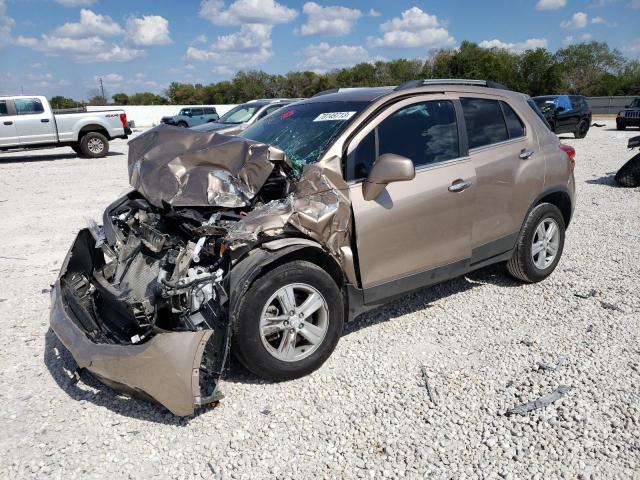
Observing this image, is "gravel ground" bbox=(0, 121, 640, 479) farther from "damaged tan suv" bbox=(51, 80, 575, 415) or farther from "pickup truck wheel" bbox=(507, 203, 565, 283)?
"damaged tan suv" bbox=(51, 80, 575, 415)

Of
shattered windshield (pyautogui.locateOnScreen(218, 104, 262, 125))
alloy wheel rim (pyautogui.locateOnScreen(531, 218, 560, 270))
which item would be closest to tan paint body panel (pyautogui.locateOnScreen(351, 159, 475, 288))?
alloy wheel rim (pyautogui.locateOnScreen(531, 218, 560, 270))

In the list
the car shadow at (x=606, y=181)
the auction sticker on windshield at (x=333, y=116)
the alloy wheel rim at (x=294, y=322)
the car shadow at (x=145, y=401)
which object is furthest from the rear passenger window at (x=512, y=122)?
the car shadow at (x=606, y=181)

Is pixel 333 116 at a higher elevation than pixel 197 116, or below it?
below

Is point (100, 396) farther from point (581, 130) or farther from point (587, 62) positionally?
Result: point (587, 62)

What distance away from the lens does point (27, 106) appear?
1588 cm

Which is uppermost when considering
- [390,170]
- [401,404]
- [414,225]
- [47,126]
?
[47,126]

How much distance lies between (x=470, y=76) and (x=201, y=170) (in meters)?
56.2

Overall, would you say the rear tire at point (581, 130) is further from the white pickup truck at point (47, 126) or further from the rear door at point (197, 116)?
the rear door at point (197, 116)

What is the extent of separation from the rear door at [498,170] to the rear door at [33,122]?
50.8ft

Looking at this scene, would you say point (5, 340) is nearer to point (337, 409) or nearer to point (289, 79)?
point (337, 409)

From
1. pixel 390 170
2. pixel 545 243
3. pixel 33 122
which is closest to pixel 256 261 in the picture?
pixel 390 170

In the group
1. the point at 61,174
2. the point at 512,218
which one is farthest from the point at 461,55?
the point at 512,218

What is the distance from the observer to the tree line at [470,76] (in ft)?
178

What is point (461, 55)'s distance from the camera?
194 feet
